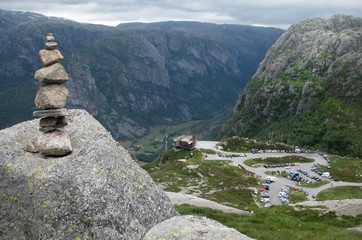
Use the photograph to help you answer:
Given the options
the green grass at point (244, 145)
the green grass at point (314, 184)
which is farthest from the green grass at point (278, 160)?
the green grass at point (314, 184)

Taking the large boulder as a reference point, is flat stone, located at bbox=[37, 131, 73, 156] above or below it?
above

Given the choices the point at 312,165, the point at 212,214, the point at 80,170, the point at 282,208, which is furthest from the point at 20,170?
the point at 312,165

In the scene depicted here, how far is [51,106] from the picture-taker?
28469mm

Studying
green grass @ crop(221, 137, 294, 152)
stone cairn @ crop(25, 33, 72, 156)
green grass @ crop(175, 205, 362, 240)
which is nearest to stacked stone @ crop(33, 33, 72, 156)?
stone cairn @ crop(25, 33, 72, 156)

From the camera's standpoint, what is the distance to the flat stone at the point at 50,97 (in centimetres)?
2809

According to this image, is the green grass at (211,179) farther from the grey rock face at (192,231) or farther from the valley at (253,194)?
the grey rock face at (192,231)

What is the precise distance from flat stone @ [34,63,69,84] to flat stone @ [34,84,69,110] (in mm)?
708

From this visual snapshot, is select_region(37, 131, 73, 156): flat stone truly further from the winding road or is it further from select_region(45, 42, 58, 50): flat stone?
the winding road

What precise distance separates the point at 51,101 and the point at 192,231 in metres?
19.9

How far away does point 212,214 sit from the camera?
1446 inches

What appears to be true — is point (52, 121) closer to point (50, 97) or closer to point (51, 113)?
point (51, 113)

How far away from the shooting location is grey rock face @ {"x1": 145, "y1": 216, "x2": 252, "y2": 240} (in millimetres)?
16009

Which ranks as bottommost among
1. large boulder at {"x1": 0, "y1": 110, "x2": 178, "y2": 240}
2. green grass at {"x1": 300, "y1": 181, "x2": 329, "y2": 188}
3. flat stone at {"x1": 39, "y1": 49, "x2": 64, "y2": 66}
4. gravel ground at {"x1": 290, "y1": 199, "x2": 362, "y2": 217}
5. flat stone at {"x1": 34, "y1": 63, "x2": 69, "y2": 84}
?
green grass at {"x1": 300, "y1": 181, "x2": 329, "y2": 188}

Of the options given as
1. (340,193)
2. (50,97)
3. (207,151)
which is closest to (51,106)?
(50,97)
